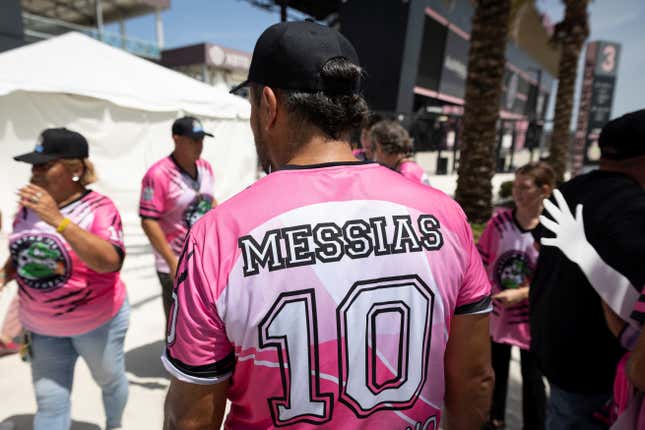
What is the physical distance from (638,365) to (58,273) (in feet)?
8.81

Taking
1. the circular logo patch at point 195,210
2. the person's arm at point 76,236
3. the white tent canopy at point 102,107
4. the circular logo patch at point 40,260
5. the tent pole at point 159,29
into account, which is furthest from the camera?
the tent pole at point 159,29

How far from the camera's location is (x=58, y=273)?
2.13 meters

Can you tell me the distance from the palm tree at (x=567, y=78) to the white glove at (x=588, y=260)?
11.0 meters

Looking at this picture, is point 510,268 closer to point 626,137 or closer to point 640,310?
point 626,137

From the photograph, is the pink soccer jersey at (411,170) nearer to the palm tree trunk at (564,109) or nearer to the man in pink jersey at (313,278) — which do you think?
the man in pink jersey at (313,278)

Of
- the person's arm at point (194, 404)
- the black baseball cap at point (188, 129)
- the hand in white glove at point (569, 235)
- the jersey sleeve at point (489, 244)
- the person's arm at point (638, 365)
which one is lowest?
the person's arm at point (194, 404)

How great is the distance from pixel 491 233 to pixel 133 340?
3727mm

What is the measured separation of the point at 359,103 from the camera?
1104 millimetres

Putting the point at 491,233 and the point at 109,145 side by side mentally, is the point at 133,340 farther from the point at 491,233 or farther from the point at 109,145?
the point at 109,145

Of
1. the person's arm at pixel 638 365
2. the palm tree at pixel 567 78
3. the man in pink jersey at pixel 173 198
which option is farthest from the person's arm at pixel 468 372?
the palm tree at pixel 567 78

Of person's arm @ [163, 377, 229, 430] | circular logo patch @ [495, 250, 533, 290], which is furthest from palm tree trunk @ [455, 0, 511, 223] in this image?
person's arm @ [163, 377, 229, 430]

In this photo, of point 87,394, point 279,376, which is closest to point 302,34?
point 279,376

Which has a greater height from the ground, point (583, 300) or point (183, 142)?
point (183, 142)

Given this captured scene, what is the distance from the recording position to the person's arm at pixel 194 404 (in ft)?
3.26
